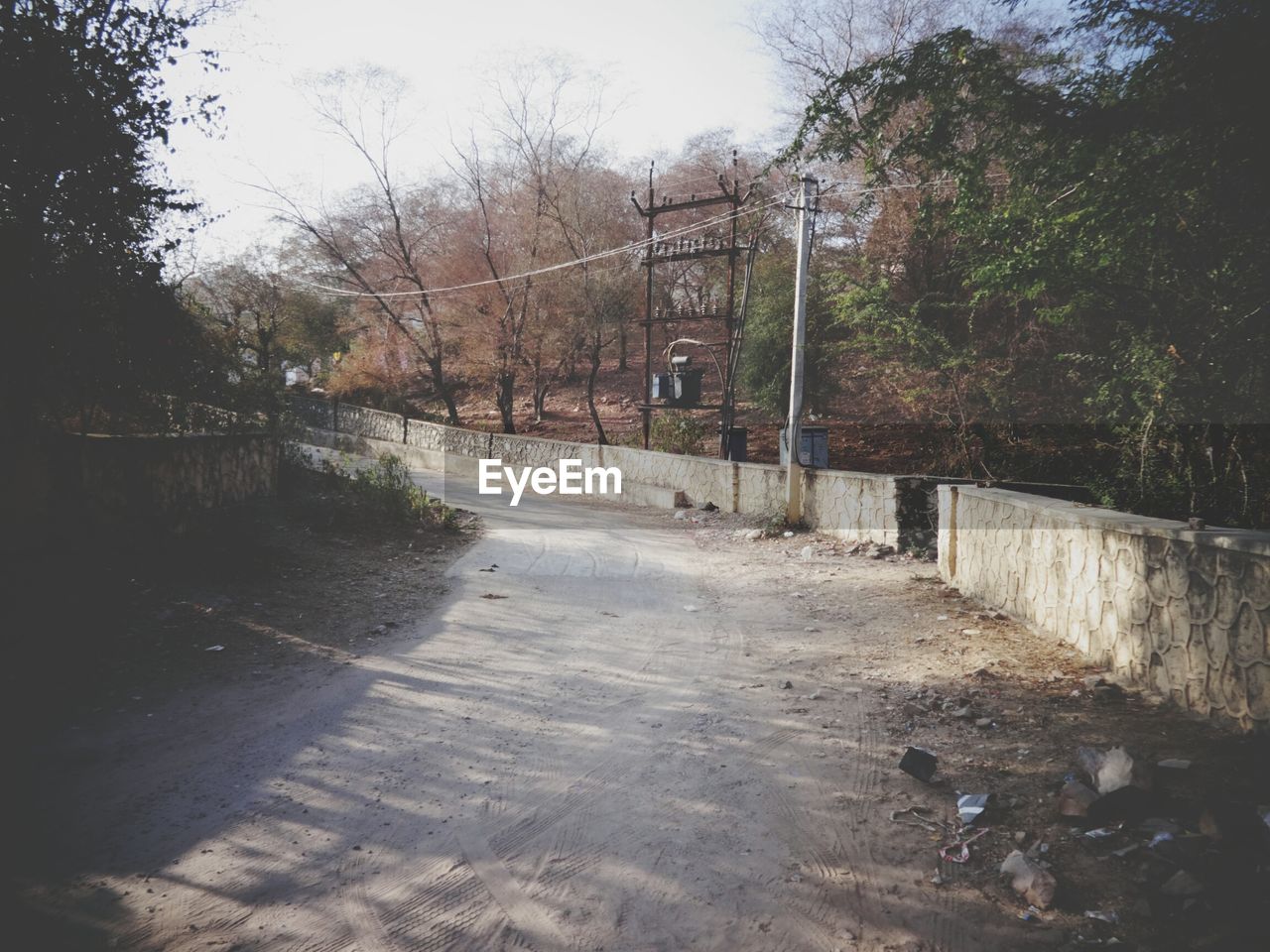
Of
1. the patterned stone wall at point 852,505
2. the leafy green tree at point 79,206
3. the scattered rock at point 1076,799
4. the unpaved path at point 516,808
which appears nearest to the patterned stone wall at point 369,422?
the patterned stone wall at point 852,505

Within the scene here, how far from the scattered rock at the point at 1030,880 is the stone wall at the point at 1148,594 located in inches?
60.1

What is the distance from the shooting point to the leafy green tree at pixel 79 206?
5531 mm

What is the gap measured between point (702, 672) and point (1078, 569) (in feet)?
8.94

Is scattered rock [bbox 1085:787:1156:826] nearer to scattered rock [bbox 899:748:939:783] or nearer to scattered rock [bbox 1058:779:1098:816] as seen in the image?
scattered rock [bbox 1058:779:1098:816]

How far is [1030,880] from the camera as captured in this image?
2.91 metres

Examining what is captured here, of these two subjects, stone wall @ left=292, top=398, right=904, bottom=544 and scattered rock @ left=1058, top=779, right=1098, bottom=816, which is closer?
scattered rock @ left=1058, top=779, right=1098, bottom=816

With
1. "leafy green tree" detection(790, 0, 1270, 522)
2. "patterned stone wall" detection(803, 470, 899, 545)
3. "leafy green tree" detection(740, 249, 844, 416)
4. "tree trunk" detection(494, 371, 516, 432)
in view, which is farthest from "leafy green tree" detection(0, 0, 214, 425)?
"tree trunk" detection(494, 371, 516, 432)

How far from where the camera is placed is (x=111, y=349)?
6598 millimetres

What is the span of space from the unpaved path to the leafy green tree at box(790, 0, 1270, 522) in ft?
13.0

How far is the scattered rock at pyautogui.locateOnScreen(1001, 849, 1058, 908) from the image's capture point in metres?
2.83

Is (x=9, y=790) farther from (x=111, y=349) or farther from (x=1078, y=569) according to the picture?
(x=1078, y=569)

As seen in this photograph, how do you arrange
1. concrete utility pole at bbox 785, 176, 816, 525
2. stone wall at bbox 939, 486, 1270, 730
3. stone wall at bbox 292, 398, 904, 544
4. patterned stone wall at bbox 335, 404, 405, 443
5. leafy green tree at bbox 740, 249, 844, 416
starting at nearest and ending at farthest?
stone wall at bbox 939, 486, 1270, 730 → stone wall at bbox 292, 398, 904, 544 → concrete utility pole at bbox 785, 176, 816, 525 → leafy green tree at bbox 740, 249, 844, 416 → patterned stone wall at bbox 335, 404, 405, 443

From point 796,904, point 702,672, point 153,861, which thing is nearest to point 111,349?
point 153,861
